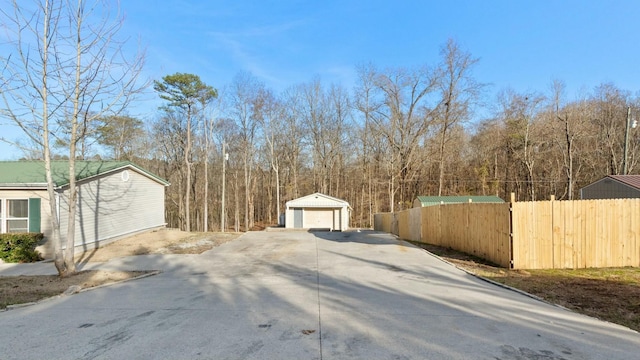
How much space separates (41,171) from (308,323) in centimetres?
1408

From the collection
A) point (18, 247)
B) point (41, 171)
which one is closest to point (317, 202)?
point (41, 171)

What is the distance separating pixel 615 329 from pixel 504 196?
38.2 meters

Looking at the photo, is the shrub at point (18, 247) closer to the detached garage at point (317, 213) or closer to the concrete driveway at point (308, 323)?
the concrete driveway at point (308, 323)

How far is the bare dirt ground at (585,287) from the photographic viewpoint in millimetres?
5141

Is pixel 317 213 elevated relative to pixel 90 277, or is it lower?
lower

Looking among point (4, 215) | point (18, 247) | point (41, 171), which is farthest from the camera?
point (41, 171)

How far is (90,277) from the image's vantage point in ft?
26.8

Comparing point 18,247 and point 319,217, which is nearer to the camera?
point 18,247

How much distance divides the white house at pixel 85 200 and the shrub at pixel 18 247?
439 mm

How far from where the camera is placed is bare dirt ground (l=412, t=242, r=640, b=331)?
Result: 16.9 feet

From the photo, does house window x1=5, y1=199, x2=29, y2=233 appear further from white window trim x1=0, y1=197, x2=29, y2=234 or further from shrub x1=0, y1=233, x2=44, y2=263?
shrub x1=0, y1=233, x2=44, y2=263

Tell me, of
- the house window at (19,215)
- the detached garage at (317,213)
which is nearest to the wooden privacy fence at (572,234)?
the house window at (19,215)

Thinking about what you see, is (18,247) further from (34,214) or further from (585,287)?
(585,287)

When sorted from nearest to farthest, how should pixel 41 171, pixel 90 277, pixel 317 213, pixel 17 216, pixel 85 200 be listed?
pixel 90 277 < pixel 17 216 < pixel 85 200 < pixel 41 171 < pixel 317 213
